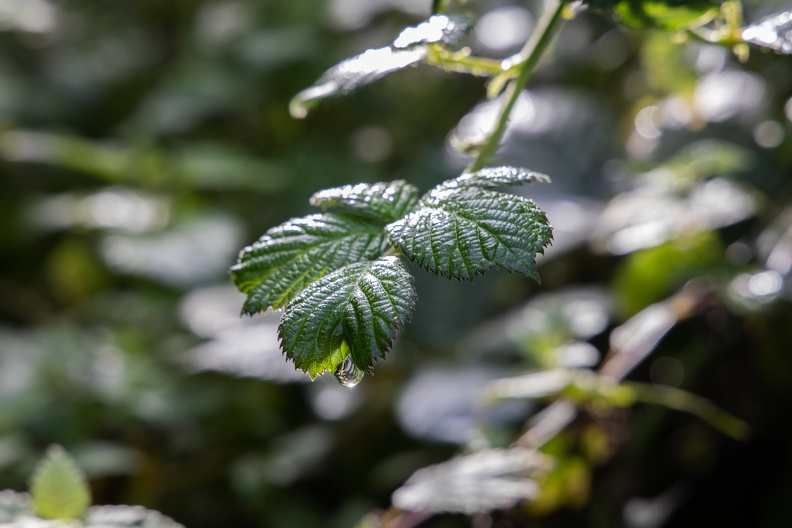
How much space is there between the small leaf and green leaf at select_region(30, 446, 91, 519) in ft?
2.58

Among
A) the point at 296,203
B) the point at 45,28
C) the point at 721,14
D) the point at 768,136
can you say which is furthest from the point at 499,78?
the point at 45,28

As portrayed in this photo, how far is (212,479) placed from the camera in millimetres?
1497

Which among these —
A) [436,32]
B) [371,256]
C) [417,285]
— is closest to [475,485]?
[371,256]

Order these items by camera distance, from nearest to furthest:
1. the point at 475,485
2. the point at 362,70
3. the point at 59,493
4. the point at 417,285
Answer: the point at 362,70
the point at 59,493
the point at 475,485
the point at 417,285

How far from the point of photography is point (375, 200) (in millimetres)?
673

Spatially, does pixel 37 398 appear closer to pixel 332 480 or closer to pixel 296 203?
pixel 332 480

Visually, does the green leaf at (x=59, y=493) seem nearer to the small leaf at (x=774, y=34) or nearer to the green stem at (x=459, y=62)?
the green stem at (x=459, y=62)

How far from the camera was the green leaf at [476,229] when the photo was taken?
564 mm

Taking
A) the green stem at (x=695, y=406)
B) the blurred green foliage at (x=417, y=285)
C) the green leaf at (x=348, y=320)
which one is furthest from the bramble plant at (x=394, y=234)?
the green stem at (x=695, y=406)

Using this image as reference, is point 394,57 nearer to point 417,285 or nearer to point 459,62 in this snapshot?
point 459,62

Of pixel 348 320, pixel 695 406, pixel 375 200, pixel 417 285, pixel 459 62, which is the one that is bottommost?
pixel 695 406

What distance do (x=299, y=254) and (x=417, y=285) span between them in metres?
0.97

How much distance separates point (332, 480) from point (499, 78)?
962mm

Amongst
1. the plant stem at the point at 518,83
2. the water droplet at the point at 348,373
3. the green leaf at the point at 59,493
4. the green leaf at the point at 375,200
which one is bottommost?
the water droplet at the point at 348,373
